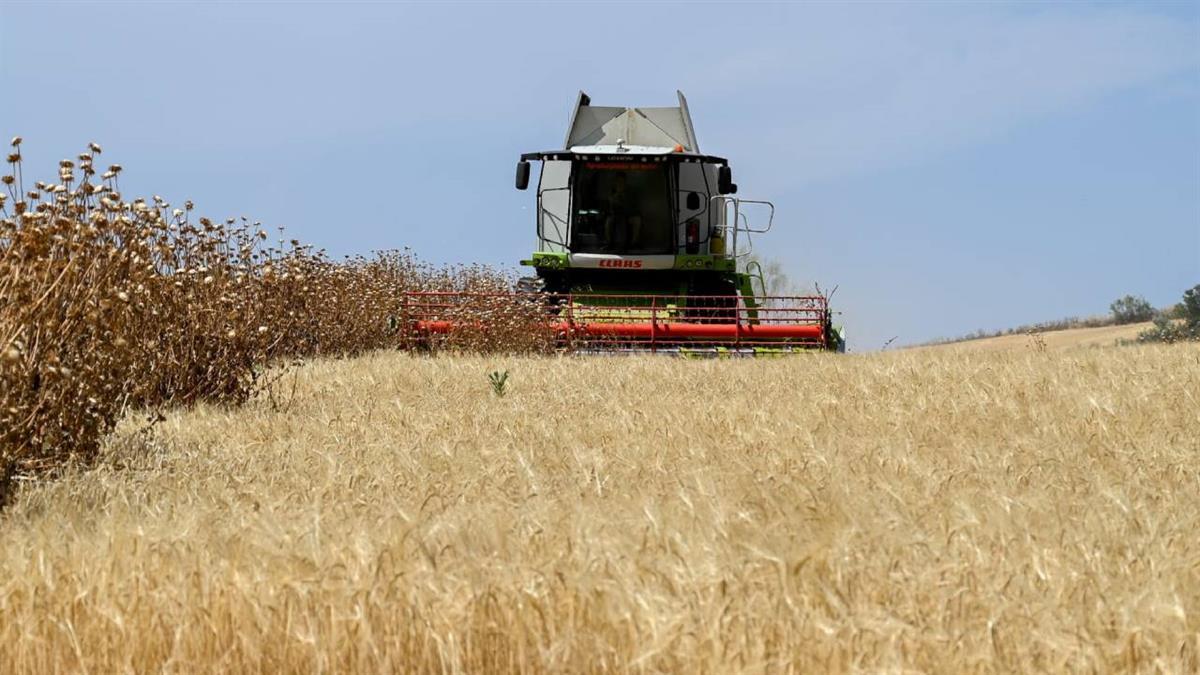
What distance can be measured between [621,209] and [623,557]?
13219 mm

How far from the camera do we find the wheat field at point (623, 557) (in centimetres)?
279

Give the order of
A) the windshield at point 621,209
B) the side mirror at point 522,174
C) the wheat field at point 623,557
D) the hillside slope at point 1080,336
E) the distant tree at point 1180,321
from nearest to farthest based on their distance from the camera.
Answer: the wheat field at point 623,557 < the side mirror at point 522,174 < the windshield at point 621,209 < the distant tree at point 1180,321 < the hillside slope at point 1080,336

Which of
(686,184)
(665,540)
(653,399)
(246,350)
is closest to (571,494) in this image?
(665,540)

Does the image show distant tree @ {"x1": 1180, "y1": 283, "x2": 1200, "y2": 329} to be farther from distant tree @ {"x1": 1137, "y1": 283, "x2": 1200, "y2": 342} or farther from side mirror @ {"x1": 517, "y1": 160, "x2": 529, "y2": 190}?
side mirror @ {"x1": 517, "y1": 160, "x2": 529, "y2": 190}

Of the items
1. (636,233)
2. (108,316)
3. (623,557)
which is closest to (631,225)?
(636,233)

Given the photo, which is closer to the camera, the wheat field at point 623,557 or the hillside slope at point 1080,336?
the wheat field at point 623,557

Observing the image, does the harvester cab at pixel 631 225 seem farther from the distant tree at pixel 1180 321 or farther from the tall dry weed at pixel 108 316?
the distant tree at pixel 1180 321

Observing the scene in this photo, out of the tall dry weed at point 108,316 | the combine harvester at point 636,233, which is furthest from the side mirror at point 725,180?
the tall dry weed at point 108,316

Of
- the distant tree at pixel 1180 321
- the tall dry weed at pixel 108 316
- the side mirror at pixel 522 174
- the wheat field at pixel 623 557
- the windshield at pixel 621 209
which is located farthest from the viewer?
the distant tree at pixel 1180 321

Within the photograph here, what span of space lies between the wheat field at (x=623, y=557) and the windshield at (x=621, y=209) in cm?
1033

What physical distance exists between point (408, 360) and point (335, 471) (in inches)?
257

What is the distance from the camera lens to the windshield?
1592 cm

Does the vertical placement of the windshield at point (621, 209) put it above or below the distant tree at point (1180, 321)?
above

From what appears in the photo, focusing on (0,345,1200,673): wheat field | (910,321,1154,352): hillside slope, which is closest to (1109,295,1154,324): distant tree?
(910,321,1154,352): hillside slope
